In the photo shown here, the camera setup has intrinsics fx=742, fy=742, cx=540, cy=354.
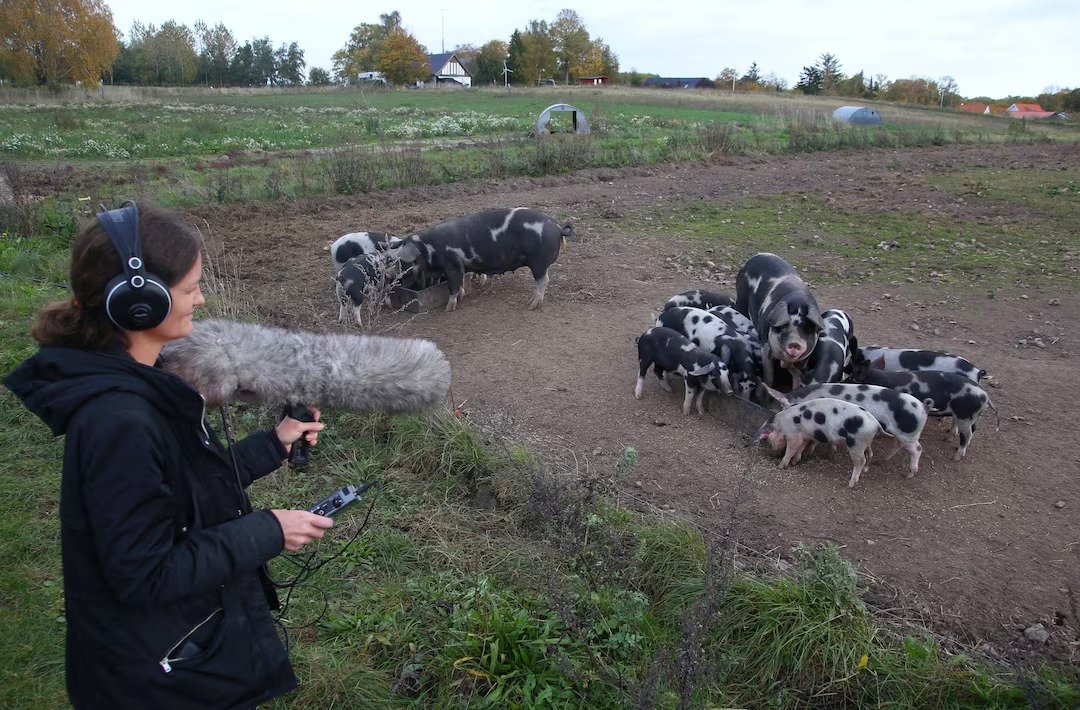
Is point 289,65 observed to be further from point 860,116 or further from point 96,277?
point 96,277

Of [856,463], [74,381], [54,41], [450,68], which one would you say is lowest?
[856,463]

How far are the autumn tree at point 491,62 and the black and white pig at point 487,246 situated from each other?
242 feet

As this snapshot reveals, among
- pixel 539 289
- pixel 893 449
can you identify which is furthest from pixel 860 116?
pixel 893 449

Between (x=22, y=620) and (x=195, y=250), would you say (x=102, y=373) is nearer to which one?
(x=195, y=250)

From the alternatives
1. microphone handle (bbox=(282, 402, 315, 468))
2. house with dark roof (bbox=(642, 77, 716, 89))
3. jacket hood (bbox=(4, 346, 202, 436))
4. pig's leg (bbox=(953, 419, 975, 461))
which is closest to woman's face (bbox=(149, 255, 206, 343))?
jacket hood (bbox=(4, 346, 202, 436))

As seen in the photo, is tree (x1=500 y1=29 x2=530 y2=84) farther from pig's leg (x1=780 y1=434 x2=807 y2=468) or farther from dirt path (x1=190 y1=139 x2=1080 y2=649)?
pig's leg (x1=780 y1=434 x2=807 y2=468)

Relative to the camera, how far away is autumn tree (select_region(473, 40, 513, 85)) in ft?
264

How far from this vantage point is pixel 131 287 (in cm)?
186

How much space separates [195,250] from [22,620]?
2.87 metres

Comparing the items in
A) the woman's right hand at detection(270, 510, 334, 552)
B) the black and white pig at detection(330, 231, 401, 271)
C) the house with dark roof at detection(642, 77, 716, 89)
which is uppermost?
the house with dark roof at detection(642, 77, 716, 89)

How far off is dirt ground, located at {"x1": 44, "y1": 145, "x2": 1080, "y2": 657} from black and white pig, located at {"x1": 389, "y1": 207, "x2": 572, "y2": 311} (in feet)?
1.55

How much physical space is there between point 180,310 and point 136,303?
0.15 m

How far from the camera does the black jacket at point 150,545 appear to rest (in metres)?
1.78

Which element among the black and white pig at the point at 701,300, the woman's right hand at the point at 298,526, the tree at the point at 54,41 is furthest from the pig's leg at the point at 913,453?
the tree at the point at 54,41
